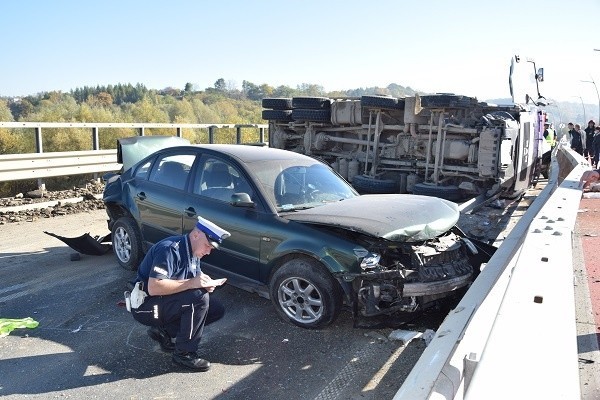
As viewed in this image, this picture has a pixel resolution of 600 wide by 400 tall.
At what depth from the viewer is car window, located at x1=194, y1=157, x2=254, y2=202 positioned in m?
5.40

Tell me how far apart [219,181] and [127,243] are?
1.61 m

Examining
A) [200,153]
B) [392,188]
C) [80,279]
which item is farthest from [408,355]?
[392,188]

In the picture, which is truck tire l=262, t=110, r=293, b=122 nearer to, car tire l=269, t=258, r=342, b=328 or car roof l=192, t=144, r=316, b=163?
car roof l=192, t=144, r=316, b=163

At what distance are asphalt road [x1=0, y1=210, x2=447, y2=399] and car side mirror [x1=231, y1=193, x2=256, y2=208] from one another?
1.03 metres

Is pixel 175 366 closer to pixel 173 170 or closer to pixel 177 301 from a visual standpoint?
pixel 177 301

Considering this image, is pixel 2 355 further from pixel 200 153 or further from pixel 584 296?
pixel 584 296

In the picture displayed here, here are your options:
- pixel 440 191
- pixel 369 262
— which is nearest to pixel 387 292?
pixel 369 262

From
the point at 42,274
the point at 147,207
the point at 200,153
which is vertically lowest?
the point at 42,274

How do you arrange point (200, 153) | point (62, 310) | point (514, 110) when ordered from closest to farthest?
point (62, 310) → point (200, 153) → point (514, 110)

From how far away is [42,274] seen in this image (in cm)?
639

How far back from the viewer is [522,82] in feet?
40.8

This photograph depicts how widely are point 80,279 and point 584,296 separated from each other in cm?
534

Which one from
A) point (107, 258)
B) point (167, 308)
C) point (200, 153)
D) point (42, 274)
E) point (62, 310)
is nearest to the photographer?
point (167, 308)

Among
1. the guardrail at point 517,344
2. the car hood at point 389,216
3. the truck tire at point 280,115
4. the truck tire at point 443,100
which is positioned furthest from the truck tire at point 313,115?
the guardrail at point 517,344
